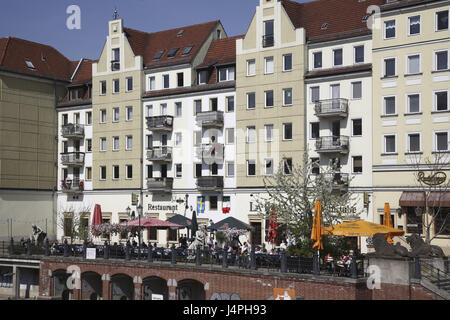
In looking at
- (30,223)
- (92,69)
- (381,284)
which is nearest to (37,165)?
(30,223)

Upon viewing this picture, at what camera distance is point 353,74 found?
5153 cm

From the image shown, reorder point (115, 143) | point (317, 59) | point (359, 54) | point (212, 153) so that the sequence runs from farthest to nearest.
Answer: point (115, 143) → point (212, 153) → point (317, 59) → point (359, 54)

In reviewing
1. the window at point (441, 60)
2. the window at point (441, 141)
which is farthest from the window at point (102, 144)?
the window at point (441, 60)

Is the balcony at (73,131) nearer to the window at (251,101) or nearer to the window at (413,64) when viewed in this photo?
the window at (251,101)

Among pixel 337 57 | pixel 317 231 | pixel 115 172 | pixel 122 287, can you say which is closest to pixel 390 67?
pixel 337 57

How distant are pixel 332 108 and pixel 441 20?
31.0 feet

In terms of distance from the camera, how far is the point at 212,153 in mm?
59281

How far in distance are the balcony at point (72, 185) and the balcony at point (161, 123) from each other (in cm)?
1090

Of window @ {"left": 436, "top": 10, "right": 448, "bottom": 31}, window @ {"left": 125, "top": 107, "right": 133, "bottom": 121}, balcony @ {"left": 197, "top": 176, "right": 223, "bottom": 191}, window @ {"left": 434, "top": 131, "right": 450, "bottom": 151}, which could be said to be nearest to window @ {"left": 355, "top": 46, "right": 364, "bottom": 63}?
window @ {"left": 436, "top": 10, "right": 448, "bottom": 31}

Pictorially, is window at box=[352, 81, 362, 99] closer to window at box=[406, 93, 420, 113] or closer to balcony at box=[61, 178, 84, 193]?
window at box=[406, 93, 420, 113]

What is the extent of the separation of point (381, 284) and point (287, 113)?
23406 mm

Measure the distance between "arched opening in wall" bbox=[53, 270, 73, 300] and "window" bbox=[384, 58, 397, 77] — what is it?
25808mm

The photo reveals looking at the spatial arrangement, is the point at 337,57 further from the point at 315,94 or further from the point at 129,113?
the point at 129,113

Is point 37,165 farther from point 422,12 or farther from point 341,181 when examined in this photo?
point 422,12
